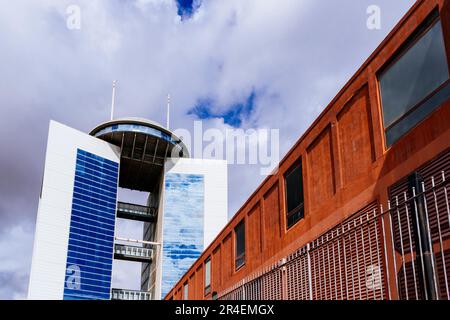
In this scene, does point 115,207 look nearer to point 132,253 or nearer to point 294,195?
point 132,253

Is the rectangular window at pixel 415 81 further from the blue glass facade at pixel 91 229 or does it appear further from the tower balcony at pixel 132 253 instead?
the tower balcony at pixel 132 253

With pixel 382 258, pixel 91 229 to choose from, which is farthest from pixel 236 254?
pixel 91 229

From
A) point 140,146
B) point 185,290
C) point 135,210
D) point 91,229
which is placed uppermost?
point 140,146

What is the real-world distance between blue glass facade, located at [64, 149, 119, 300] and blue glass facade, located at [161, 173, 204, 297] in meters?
8.85

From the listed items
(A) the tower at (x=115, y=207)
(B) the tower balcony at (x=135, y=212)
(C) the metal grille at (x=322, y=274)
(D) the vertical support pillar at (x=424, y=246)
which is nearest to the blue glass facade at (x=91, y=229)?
(A) the tower at (x=115, y=207)

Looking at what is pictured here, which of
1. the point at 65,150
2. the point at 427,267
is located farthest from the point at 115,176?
the point at 427,267

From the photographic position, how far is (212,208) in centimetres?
8381

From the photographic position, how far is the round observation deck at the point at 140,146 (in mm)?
76750

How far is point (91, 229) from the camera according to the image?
7288cm

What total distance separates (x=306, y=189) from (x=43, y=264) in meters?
59.6

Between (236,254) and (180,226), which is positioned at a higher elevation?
(180,226)

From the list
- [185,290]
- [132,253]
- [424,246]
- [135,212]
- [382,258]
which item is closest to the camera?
[424,246]

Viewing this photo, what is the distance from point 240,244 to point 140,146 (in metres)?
58.3

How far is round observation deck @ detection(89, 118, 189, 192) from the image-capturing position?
3022 inches
